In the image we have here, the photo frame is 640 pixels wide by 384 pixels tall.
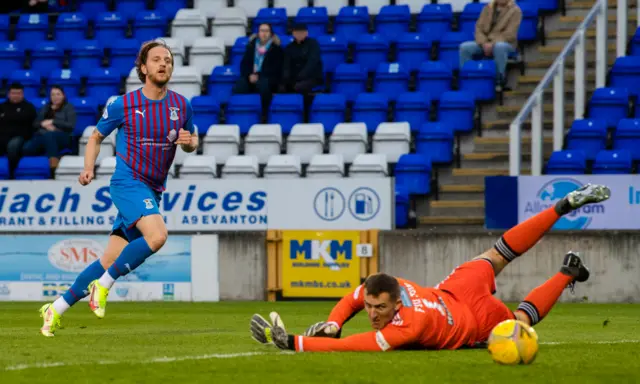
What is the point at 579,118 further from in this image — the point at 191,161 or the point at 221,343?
the point at 221,343

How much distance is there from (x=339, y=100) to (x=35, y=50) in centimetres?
628

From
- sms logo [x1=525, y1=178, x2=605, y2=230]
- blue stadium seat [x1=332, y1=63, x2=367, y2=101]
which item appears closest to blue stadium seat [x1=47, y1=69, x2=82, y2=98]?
blue stadium seat [x1=332, y1=63, x2=367, y2=101]

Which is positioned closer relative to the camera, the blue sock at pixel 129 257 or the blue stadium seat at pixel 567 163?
the blue sock at pixel 129 257

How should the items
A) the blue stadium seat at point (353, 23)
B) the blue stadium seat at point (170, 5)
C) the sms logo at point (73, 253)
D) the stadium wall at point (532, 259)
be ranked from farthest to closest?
the blue stadium seat at point (170, 5) → the blue stadium seat at point (353, 23) → the sms logo at point (73, 253) → the stadium wall at point (532, 259)

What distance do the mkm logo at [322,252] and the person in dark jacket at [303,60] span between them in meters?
4.04

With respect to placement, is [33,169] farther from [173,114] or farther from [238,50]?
[173,114]

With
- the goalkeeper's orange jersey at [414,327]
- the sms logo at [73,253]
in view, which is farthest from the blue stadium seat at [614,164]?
the goalkeeper's orange jersey at [414,327]

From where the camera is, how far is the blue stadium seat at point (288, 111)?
19703mm

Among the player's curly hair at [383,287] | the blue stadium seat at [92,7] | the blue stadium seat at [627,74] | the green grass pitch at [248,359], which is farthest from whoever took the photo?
the blue stadium seat at [92,7]

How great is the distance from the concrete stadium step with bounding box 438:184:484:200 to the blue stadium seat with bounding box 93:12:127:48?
7.49 m

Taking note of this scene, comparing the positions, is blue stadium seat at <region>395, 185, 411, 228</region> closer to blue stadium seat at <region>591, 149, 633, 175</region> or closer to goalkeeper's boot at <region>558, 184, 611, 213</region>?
blue stadium seat at <region>591, 149, 633, 175</region>

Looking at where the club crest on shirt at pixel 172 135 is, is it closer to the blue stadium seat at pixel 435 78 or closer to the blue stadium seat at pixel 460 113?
the blue stadium seat at pixel 460 113

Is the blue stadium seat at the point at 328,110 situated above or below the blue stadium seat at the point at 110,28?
below

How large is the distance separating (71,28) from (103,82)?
90.0 inches
